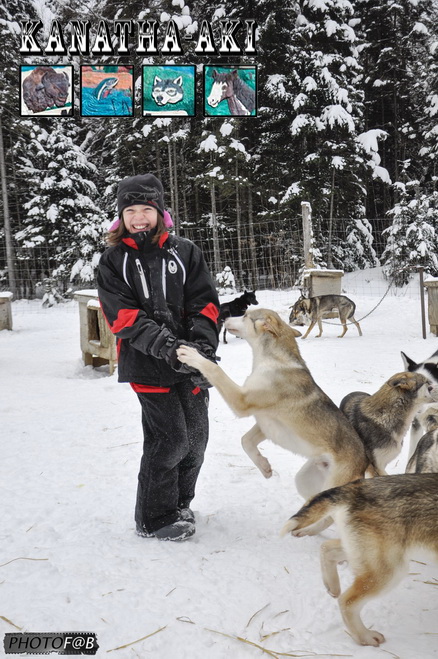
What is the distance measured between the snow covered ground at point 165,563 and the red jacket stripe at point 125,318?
124cm

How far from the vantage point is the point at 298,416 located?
2.86 m

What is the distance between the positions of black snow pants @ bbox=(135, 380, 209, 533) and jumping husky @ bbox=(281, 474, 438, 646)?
93 cm

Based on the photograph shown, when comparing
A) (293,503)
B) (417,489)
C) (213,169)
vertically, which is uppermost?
(213,169)

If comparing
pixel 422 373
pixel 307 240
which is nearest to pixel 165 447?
pixel 422 373

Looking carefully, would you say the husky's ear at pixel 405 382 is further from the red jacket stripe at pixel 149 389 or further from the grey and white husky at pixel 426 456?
the red jacket stripe at pixel 149 389

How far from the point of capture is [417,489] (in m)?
1.98

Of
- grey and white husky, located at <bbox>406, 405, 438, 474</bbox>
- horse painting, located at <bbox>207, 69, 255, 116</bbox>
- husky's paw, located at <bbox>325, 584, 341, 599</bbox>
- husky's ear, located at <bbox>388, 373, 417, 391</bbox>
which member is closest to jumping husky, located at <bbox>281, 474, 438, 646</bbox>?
husky's paw, located at <bbox>325, 584, 341, 599</bbox>

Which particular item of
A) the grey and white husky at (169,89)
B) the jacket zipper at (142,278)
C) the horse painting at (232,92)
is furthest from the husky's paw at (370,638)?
the horse painting at (232,92)

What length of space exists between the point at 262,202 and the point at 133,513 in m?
19.5

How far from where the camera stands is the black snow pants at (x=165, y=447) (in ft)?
8.83

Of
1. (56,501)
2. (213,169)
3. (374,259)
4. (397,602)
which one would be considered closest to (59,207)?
(213,169)

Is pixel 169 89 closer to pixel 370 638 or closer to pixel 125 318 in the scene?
pixel 125 318

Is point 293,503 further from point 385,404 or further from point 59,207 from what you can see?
point 59,207

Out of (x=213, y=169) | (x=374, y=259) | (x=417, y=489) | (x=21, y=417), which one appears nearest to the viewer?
(x=417, y=489)
